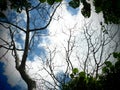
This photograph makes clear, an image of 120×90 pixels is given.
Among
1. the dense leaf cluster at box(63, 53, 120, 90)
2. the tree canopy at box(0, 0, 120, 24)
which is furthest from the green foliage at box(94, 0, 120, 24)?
the dense leaf cluster at box(63, 53, 120, 90)

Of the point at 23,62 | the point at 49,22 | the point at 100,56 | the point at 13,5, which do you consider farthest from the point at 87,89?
the point at 100,56

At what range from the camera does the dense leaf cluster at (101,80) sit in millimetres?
2338

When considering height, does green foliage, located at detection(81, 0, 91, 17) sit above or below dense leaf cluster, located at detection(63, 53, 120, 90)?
above

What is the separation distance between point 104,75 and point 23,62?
4.76 m

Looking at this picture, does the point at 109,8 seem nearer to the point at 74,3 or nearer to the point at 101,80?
the point at 74,3

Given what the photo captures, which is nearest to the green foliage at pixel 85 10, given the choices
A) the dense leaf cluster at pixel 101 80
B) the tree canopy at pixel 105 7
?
the tree canopy at pixel 105 7

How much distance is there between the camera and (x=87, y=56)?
10.6 m

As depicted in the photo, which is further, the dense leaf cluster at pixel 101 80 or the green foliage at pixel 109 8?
the dense leaf cluster at pixel 101 80

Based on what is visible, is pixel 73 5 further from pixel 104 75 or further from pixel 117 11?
pixel 104 75

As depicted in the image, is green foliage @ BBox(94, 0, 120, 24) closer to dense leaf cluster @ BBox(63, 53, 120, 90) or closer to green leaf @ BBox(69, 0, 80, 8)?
green leaf @ BBox(69, 0, 80, 8)

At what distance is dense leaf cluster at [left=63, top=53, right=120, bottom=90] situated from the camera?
2338mm

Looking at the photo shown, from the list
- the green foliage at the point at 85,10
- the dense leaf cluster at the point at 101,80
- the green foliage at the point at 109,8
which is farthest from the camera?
the dense leaf cluster at the point at 101,80

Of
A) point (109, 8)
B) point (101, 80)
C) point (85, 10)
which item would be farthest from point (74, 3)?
point (101, 80)

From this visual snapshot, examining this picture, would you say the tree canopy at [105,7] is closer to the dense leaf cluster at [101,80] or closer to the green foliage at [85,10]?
the green foliage at [85,10]
